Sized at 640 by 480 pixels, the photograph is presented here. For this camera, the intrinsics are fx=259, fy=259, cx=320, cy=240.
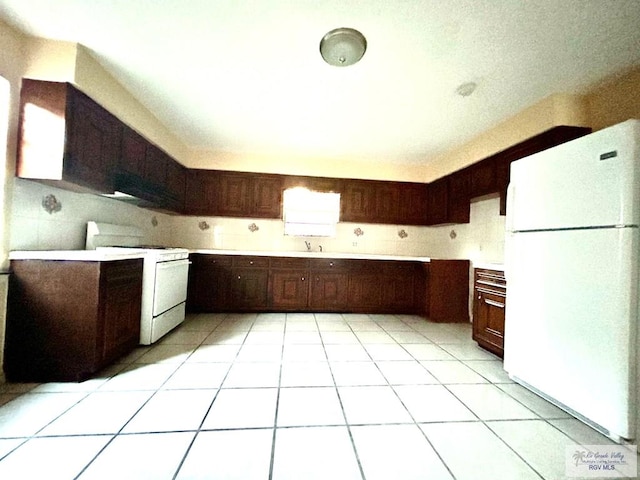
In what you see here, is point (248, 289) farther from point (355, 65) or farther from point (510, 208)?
point (510, 208)

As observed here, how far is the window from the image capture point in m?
4.34

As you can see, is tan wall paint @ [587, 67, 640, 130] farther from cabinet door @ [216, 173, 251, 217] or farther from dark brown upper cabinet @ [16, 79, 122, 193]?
dark brown upper cabinet @ [16, 79, 122, 193]

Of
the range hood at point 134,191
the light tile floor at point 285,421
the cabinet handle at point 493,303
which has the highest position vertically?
the range hood at point 134,191

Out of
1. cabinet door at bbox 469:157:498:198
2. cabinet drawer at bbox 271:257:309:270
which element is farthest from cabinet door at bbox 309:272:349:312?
cabinet door at bbox 469:157:498:198

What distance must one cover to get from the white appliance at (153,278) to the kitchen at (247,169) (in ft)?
0.49

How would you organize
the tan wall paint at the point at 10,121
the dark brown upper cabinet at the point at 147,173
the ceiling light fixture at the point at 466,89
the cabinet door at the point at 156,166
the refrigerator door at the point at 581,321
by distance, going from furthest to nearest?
the cabinet door at the point at 156,166 → the dark brown upper cabinet at the point at 147,173 → the ceiling light fixture at the point at 466,89 → the tan wall paint at the point at 10,121 → the refrigerator door at the point at 581,321

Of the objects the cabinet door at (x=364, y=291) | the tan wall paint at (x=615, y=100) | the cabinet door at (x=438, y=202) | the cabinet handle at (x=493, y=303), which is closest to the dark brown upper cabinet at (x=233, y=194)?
the cabinet door at (x=364, y=291)

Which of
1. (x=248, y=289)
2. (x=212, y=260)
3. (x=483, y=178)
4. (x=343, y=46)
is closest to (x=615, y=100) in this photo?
(x=483, y=178)

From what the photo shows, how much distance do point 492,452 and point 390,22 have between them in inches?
97.2

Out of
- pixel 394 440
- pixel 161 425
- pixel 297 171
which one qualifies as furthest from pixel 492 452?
pixel 297 171

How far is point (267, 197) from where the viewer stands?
414cm

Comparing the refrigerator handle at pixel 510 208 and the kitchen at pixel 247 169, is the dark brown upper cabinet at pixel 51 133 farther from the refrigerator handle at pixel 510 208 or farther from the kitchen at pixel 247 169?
the refrigerator handle at pixel 510 208

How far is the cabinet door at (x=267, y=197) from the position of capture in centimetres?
412

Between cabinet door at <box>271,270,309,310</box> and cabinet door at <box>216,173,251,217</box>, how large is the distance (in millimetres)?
1174
